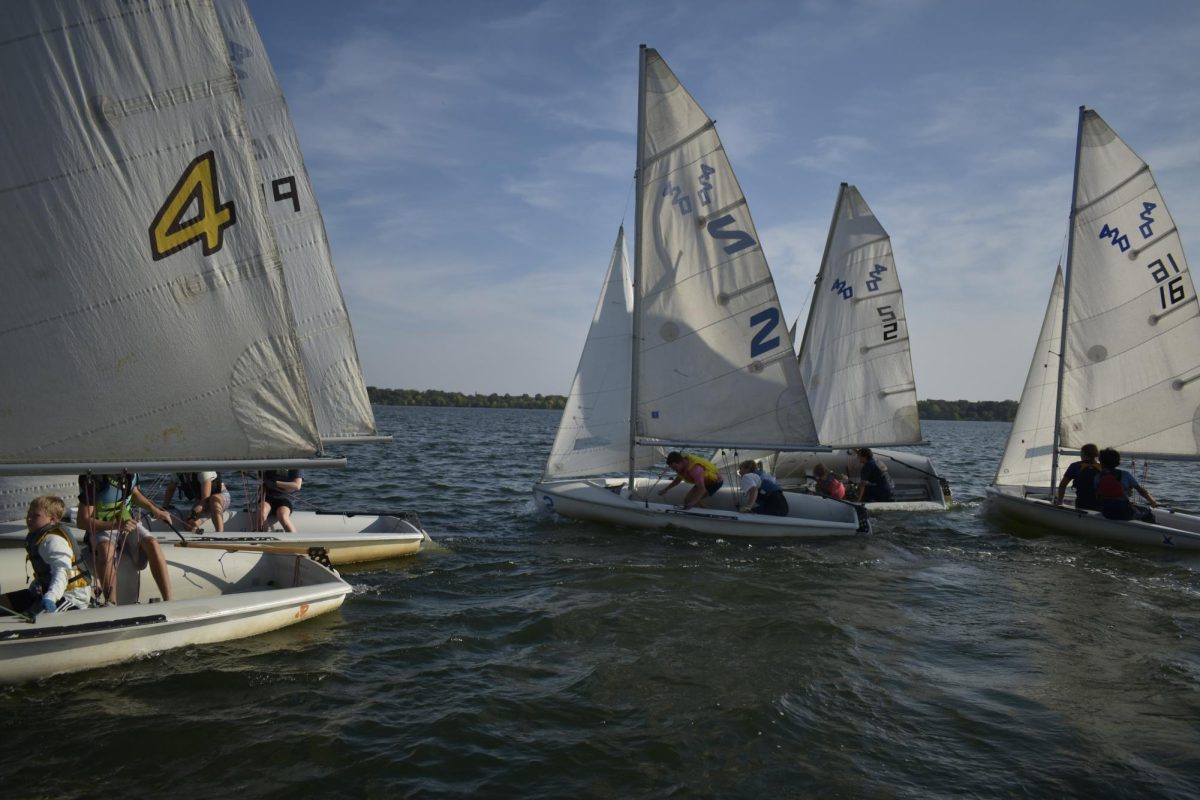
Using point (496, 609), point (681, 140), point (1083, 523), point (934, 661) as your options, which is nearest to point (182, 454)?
point (496, 609)

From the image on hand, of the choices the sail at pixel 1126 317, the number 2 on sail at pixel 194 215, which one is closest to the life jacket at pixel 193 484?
the number 2 on sail at pixel 194 215

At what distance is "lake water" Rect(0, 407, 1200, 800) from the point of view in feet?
18.2

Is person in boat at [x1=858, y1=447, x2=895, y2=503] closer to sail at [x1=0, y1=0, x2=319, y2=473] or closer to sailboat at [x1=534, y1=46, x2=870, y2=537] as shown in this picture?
sailboat at [x1=534, y1=46, x2=870, y2=537]

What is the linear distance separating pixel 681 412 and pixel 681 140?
521cm

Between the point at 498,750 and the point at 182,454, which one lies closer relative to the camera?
the point at 498,750

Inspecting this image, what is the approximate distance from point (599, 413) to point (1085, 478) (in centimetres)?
942

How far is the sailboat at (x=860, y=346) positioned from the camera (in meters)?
19.6

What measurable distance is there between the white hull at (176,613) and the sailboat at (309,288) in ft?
8.63

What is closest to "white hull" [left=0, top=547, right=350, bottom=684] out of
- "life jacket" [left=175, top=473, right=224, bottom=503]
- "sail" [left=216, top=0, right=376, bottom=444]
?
"life jacket" [left=175, top=473, right=224, bottom=503]

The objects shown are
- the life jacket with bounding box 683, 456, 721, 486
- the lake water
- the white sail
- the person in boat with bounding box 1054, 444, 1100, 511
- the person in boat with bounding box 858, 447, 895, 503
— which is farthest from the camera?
the person in boat with bounding box 858, 447, 895, 503

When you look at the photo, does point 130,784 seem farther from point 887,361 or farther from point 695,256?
point 887,361

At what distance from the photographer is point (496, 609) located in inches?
369

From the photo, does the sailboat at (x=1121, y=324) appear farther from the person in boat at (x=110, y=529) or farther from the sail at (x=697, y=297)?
the person in boat at (x=110, y=529)

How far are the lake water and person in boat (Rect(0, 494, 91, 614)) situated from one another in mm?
673
